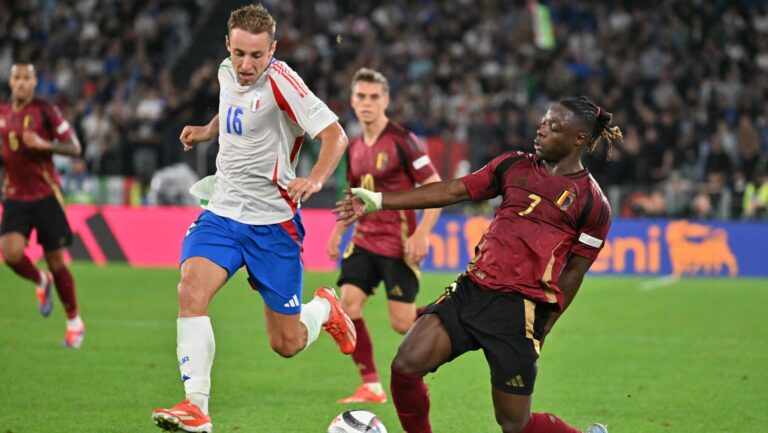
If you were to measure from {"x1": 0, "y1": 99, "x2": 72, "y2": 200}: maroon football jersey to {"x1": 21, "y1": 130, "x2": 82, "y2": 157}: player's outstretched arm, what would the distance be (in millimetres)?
167

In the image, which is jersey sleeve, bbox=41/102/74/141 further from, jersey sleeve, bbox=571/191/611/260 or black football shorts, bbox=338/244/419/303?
jersey sleeve, bbox=571/191/611/260

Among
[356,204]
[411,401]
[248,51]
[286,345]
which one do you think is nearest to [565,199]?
[356,204]

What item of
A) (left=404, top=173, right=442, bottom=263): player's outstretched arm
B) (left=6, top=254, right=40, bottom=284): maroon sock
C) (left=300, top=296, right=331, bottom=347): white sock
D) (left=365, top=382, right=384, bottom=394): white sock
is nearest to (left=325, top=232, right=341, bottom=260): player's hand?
(left=404, top=173, right=442, bottom=263): player's outstretched arm

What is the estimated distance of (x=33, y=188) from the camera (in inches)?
442

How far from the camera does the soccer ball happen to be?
6.12 m

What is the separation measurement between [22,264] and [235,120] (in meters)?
5.56

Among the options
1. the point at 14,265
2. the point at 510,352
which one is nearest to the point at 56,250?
the point at 14,265

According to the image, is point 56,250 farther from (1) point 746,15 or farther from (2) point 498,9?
(1) point 746,15

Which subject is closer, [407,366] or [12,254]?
[407,366]

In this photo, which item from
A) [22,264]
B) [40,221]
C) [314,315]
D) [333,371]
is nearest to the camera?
[314,315]

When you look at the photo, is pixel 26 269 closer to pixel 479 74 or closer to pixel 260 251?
pixel 260 251

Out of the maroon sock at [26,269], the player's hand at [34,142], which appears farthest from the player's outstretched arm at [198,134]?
the maroon sock at [26,269]

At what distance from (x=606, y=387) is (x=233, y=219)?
4.15 m

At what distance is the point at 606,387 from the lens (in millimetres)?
9484
